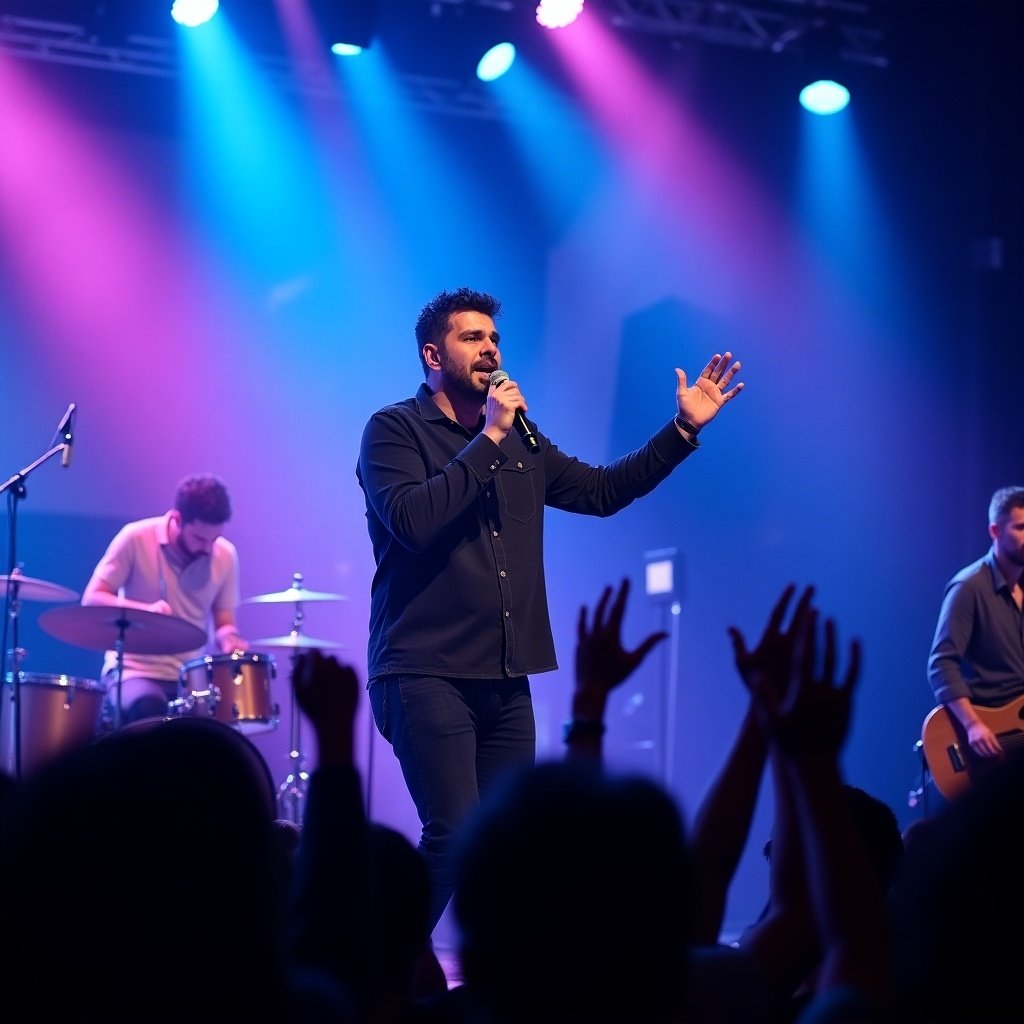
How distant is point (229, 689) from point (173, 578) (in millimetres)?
996

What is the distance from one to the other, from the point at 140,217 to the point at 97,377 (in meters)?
1.03

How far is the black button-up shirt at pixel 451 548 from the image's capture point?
11.8ft

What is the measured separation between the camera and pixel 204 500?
6949 mm

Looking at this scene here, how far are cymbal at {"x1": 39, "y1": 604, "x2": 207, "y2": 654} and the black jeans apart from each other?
2.68m

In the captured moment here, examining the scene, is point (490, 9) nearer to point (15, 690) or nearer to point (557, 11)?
point (557, 11)

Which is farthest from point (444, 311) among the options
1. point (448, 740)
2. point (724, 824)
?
point (724, 824)

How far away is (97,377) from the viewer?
8414mm

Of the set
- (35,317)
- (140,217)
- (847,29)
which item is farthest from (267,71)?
(847,29)

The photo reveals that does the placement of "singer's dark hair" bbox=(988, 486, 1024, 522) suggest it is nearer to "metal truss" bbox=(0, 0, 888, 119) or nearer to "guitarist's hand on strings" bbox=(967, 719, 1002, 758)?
"guitarist's hand on strings" bbox=(967, 719, 1002, 758)

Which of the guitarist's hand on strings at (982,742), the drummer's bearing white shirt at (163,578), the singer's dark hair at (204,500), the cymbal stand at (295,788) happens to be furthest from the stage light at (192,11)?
the guitarist's hand on strings at (982,742)

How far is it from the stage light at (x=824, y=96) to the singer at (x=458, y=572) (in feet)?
15.7

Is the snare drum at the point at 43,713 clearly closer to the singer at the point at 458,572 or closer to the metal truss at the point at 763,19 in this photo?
the singer at the point at 458,572

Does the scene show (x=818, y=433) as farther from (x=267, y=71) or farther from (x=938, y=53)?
(x=267, y=71)

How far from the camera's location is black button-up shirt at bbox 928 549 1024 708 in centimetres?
639
